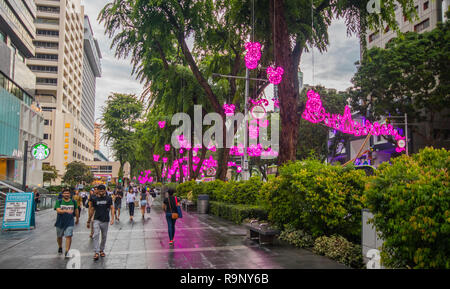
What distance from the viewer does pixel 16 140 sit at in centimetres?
4016

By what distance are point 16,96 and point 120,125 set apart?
23955mm

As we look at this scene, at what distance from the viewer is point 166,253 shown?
8.93 m

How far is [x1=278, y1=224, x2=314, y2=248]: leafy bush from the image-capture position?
9.42 m

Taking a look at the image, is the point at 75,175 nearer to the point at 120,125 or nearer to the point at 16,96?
the point at 120,125

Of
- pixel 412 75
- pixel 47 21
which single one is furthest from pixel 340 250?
pixel 47 21

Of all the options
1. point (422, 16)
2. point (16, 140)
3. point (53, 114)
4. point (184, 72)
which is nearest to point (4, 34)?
point (16, 140)

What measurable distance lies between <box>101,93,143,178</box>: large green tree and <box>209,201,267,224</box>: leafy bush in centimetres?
4819

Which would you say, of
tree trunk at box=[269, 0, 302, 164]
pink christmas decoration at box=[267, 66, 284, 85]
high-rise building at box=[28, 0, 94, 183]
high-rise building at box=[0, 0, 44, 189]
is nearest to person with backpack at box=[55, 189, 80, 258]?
tree trunk at box=[269, 0, 302, 164]

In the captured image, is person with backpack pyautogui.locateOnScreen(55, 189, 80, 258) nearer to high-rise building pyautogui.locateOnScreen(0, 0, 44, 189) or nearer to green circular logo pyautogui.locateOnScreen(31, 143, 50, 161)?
green circular logo pyautogui.locateOnScreen(31, 143, 50, 161)

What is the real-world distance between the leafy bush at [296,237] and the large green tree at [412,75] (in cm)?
2205

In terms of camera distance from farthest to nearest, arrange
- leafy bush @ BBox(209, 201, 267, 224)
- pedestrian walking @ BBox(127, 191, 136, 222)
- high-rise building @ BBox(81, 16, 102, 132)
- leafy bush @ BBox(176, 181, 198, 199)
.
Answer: high-rise building @ BBox(81, 16, 102, 132) → leafy bush @ BBox(176, 181, 198, 199) → pedestrian walking @ BBox(127, 191, 136, 222) → leafy bush @ BBox(209, 201, 267, 224)

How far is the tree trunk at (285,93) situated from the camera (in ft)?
42.3

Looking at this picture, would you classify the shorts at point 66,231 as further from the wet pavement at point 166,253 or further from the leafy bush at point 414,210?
the leafy bush at point 414,210
